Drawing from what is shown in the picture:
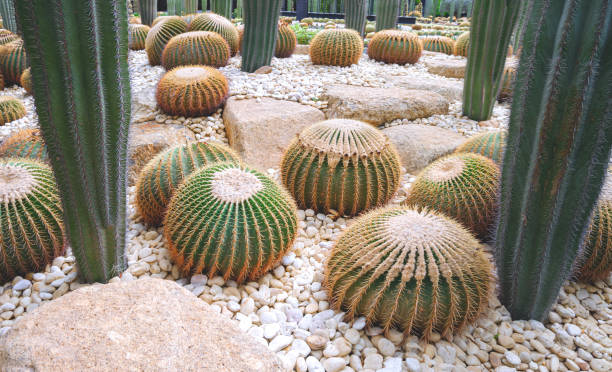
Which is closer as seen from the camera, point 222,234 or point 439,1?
point 222,234

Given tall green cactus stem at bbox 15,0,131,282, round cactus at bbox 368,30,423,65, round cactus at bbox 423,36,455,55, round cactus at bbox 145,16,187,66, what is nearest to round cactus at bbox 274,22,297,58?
round cactus at bbox 368,30,423,65

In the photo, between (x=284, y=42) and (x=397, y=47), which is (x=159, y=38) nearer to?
(x=284, y=42)

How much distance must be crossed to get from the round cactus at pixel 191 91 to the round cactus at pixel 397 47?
3.21 metres

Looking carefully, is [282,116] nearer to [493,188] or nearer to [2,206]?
[493,188]

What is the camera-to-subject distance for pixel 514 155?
1683 millimetres

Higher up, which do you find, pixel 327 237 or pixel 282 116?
pixel 282 116

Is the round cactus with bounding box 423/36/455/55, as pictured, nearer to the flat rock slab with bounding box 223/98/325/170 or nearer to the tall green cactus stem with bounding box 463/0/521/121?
the tall green cactus stem with bounding box 463/0/521/121

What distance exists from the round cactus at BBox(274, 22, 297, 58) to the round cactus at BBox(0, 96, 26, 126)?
3.44 m

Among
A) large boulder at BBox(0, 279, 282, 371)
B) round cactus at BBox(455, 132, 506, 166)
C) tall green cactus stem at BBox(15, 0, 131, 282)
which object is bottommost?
large boulder at BBox(0, 279, 282, 371)

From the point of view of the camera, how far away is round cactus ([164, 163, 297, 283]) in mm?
2100

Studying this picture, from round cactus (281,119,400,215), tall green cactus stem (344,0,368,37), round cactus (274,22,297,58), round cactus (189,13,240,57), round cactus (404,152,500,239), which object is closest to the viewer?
round cactus (404,152,500,239)

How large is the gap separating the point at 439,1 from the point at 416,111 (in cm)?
1787

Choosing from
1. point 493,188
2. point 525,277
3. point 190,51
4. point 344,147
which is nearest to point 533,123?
point 525,277

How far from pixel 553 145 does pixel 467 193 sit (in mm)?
984
